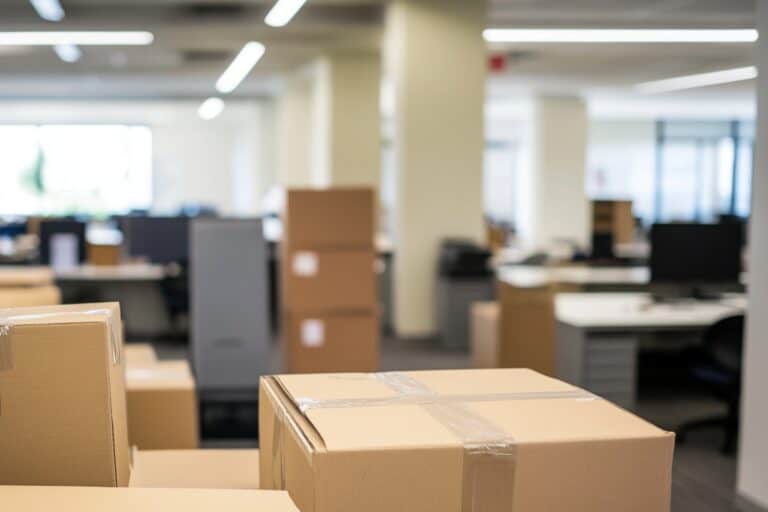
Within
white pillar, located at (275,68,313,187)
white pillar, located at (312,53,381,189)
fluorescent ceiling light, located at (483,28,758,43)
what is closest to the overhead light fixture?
fluorescent ceiling light, located at (483,28,758,43)

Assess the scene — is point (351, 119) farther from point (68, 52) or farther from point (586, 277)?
point (586, 277)

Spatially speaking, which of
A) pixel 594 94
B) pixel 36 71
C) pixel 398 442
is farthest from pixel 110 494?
pixel 594 94

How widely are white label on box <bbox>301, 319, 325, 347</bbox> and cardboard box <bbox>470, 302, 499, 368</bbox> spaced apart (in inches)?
43.9

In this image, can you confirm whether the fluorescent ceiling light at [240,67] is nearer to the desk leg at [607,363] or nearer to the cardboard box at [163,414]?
the desk leg at [607,363]

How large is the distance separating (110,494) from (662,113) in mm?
19645

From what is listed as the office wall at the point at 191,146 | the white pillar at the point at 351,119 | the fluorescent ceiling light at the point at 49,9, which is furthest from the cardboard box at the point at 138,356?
the office wall at the point at 191,146

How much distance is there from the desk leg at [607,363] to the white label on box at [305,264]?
4.89 feet

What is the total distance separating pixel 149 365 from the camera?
3.91 meters

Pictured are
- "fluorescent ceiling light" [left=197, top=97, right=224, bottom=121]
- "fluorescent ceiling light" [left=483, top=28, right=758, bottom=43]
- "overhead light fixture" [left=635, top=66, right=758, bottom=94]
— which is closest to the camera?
"fluorescent ceiling light" [left=483, top=28, right=758, bottom=43]

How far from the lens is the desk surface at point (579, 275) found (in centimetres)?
664

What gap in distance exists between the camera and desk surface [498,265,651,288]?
6.64 m

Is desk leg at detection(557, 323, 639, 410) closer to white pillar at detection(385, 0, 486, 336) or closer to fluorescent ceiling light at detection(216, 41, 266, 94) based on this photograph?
white pillar at detection(385, 0, 486, 336)

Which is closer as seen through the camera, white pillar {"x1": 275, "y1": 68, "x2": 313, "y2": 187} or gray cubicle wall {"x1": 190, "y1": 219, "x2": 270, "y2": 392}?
gray cubicle wall {"x1": 190, "y1": 219, "x2": 270, "y2": 392}

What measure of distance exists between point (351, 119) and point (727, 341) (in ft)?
24.4
